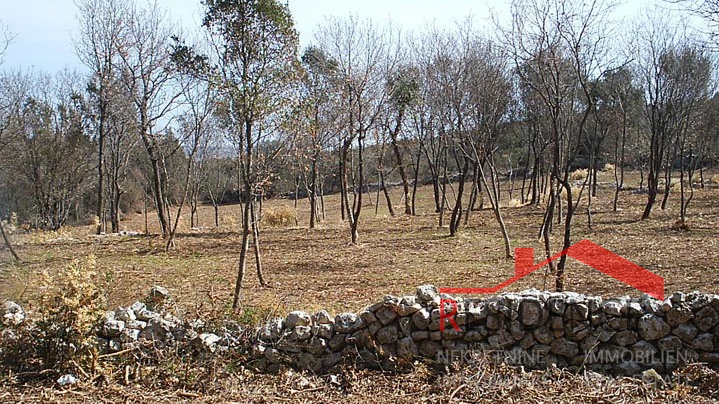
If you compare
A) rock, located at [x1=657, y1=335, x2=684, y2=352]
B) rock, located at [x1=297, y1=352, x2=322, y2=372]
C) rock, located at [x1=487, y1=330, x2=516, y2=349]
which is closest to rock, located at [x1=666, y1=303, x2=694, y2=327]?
rock, located at [x1=657, y1=335, x2=684, y2=352]

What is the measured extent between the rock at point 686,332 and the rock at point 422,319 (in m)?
2.32

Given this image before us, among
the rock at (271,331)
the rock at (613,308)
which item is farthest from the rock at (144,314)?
the rock at (613,308)

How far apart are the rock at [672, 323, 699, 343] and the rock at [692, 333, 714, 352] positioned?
40 millimetres

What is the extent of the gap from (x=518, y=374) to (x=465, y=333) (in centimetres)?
63

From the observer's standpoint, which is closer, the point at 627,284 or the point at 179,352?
the point at 179,352

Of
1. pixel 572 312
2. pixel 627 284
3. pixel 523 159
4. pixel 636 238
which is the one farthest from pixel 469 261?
pixel 523 159

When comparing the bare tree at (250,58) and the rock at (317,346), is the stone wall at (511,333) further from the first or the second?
the bare tree at (250,58)

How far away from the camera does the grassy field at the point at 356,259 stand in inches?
320

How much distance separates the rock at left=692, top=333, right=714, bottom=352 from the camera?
4.94 metres

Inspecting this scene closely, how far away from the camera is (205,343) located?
16.4 ft

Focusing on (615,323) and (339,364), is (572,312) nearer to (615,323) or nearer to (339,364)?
(615,323)

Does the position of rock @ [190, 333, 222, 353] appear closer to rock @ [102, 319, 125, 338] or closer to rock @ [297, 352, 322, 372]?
rock @ [102, 319, 125, 338]

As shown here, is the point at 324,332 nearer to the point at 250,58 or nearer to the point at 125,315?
the point at 125,315

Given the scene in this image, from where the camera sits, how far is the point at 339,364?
5.15 metres
